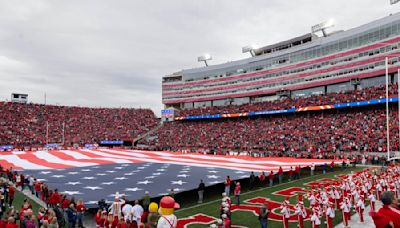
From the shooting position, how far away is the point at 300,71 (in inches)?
2344

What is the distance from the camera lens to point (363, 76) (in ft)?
161

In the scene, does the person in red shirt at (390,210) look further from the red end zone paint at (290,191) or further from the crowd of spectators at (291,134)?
the crowd of spectators at (291,134)

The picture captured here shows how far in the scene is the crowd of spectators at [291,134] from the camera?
124ft

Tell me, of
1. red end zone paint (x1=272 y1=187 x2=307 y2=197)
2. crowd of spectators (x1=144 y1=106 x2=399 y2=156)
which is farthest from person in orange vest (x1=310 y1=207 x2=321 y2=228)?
crowd of spectators (x1=144 y1=106 x2=399 y2=156)

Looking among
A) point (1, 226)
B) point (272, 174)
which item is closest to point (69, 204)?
point (1, 226)

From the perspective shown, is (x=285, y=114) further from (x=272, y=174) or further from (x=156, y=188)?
(x=156, y=188)

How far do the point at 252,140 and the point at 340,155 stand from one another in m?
17.2

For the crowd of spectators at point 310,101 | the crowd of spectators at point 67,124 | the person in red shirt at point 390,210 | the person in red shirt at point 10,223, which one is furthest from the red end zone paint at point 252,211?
the crowd of spectators at point 67,124

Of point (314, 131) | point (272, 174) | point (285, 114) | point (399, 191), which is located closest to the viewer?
point (399, 191)

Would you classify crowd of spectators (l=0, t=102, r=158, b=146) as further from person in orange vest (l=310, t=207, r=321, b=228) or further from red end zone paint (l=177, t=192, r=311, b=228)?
person in orange vest (l=310, t=207, r=321, b=228)

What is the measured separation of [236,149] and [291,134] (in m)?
8.55

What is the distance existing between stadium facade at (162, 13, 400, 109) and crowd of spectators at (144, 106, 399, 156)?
698cm

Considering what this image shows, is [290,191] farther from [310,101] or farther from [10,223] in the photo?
[310,101]

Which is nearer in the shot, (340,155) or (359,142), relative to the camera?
(340,155)
